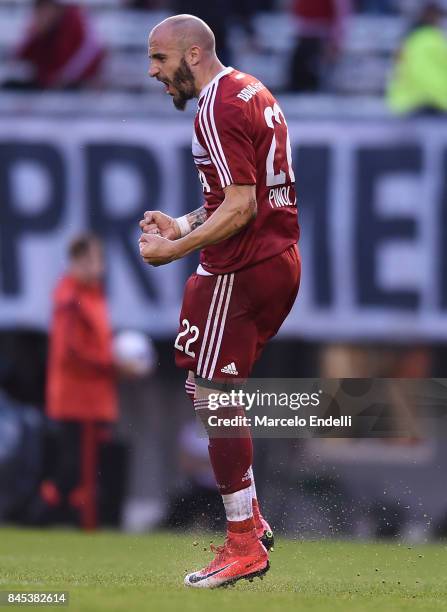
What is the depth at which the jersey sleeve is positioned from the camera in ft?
18.7

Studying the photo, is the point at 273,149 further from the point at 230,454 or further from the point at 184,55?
the point at 230,454

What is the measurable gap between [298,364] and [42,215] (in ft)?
7.25

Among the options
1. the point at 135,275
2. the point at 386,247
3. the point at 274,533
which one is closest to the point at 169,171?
the point at 135,275

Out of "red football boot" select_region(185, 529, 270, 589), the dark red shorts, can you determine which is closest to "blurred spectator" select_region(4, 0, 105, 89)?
the dark red shorts

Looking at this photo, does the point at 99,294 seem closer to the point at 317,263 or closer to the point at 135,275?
the point at 135,275

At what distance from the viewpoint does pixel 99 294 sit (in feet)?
34.1

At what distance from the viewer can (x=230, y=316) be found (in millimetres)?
5906

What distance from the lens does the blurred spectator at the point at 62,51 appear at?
468 inches

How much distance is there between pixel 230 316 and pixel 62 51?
651 centimetres

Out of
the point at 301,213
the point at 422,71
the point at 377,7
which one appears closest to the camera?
the point at 301,213

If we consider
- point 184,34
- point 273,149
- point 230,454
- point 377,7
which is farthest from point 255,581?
point 377,7

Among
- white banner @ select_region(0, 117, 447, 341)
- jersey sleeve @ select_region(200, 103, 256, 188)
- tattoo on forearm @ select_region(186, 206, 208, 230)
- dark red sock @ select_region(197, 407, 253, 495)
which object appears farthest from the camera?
white banner @ select_region(0, 117, 447, 341)

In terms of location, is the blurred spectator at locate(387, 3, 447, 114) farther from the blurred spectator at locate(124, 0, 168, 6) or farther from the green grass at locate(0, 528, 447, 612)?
the green grass at locate(0, 528, 447, 612)

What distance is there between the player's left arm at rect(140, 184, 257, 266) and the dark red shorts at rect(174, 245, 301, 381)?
255mm
